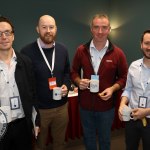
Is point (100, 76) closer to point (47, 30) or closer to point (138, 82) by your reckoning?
point (138, 82)

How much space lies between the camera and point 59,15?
212 inches

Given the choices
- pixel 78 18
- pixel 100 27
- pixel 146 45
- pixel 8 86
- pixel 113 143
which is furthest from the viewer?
pixel 78 18

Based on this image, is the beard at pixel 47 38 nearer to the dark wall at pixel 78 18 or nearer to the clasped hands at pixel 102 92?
the clasped hands at pixel 102 92

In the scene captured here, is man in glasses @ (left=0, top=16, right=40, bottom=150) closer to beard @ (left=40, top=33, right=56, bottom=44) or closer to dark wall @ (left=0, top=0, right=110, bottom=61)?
beard @ (left=40, top=33, right=56, bottom=44)

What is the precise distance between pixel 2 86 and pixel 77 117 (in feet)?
6.39

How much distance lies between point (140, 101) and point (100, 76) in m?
0.52

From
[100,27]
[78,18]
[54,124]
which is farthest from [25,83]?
[78,18]

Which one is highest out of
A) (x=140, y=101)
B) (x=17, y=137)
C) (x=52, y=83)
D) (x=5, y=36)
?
(x=5, y=36)

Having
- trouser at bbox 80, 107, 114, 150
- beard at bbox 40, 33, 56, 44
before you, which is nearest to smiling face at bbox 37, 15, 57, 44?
beard at bbox 40, 33, 56, 44

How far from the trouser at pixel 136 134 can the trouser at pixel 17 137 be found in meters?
0.92

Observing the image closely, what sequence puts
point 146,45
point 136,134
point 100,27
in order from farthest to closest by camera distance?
point 100,27 < point 136,134 < point 146,45

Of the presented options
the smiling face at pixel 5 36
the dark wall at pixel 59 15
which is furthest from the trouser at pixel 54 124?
the dark wall at pixel 59 15

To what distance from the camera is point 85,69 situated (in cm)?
246

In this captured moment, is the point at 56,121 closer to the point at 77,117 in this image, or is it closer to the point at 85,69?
the point at 85,69
